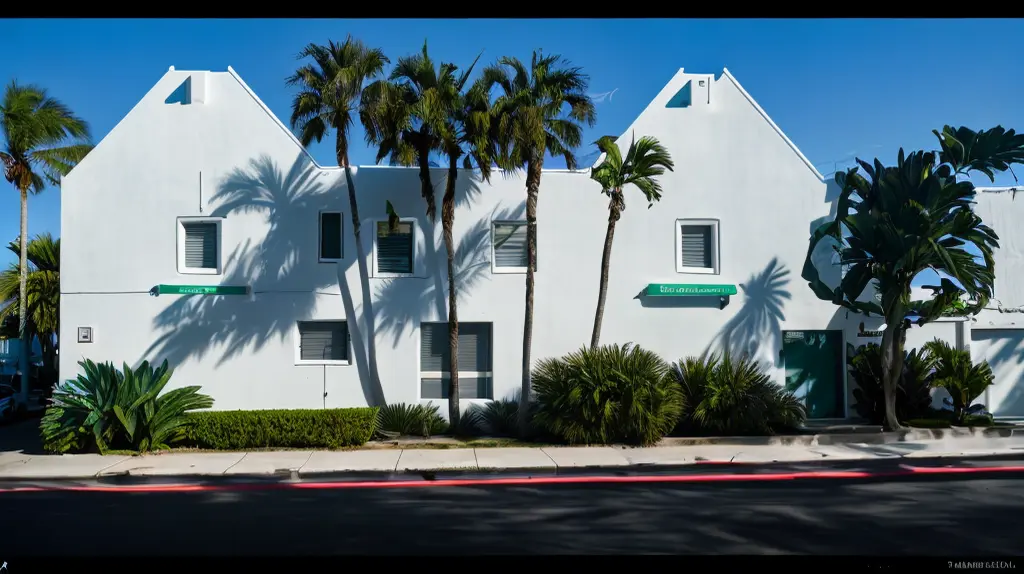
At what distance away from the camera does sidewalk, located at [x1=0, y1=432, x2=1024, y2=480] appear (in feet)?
42.7

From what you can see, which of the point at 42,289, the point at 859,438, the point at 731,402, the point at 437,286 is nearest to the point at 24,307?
the point at 42,289

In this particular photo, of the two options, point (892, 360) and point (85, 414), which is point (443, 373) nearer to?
point (85, 414)

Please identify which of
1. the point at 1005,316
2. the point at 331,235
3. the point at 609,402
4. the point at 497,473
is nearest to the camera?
the point at 497,473

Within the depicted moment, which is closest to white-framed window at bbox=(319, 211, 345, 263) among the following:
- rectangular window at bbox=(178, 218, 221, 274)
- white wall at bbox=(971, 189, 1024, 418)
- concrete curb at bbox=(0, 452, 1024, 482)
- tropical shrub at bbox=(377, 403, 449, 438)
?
rectangular window at bbox=(178, 218, 221, 274)

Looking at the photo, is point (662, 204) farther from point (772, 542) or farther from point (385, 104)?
point (772, 542)

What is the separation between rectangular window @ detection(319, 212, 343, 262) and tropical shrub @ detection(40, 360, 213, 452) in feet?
13.6

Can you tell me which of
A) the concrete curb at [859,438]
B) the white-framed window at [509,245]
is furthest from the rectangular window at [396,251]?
the concrete curb at [859,438]

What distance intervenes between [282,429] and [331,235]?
14.5 ft

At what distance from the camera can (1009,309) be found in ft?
60.6

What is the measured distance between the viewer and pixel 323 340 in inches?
677

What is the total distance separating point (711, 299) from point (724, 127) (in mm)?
3871

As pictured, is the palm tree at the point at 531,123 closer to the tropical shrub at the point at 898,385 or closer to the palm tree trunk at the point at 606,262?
the palm tree trunk at the point at 606,262

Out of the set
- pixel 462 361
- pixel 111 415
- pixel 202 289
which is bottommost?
pixel 111 415
